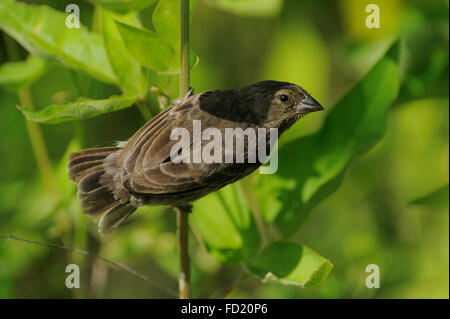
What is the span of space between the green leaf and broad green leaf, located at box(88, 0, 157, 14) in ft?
1.39

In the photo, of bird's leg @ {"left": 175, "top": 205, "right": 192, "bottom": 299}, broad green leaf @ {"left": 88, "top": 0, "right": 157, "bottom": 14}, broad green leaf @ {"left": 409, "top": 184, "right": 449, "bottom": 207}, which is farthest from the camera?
broad green leaf @ {"left": 409, "top": 184, "right": 449, "bottom": 207}

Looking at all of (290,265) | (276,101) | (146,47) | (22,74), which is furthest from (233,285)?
(22,74)

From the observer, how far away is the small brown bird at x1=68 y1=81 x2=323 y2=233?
196cm

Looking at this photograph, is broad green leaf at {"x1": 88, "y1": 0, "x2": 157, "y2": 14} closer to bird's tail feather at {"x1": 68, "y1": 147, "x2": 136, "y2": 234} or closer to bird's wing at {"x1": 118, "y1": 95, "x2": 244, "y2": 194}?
bird's wing at {"x1": 118, "y1": 95, "x2": 244, "y2": 194}

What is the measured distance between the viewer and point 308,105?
2209 mm

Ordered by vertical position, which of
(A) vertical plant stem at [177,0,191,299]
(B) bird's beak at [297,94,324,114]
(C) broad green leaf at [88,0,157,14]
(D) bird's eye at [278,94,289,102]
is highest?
(D) bird's eye at [278,94,289,102]

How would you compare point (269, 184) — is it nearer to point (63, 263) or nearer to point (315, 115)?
point (63, 263)

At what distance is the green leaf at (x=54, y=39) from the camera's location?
6.49 ft

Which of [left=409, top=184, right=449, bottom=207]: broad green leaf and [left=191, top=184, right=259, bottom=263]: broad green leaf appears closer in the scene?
[left=191, top=184, right=259, bottom=263]: broad green leaf

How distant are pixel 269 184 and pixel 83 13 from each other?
1701 millimetres

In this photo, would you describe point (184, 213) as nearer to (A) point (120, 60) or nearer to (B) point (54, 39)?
(A) point (120, 60)

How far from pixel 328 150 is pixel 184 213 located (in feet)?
1.86

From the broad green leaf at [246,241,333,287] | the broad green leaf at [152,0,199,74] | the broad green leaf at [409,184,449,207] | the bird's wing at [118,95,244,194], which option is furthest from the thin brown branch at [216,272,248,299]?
the broad green leaf at [409,184,449,207]

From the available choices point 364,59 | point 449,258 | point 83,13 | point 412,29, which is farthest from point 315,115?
point 83,13
